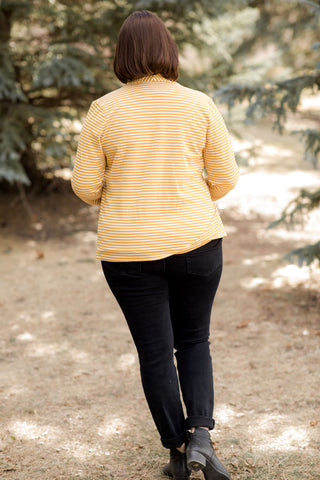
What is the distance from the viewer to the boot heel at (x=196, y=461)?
2.32 metres

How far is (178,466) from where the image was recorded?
2570 mm

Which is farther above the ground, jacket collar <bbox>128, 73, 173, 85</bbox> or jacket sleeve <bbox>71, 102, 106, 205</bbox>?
jacket collar <bbox>128, 73, 173, 85</bbox>

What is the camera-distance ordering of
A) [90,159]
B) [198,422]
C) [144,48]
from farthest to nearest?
[198,422] < [90,159] < [144,48]

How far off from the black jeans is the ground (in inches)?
18.5

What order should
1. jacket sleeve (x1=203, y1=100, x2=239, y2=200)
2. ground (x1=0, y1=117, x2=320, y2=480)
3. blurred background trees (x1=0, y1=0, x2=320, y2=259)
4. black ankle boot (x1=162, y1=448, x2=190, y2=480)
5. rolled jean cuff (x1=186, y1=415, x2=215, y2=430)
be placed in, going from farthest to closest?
blurred background trees (x1=0, y1=0, x2=320, y2=259), ground (x1=0, y1=117, x2=320, y2=480), black ankle boot (x1=162, y1=448, x2=190, y2=480), rolled jean cuff (x1=186, y1=415, x2=215, y2=430), jacket sleeve (x1=203, y1=100, x2=239, y2=200)

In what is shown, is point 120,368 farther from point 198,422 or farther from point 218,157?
point 218,157

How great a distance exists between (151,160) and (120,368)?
218 cm

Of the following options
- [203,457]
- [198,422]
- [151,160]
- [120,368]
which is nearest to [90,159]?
[151,160]

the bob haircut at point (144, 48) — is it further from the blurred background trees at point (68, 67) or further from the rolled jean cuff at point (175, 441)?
the blurred background trees at point (68, 67)

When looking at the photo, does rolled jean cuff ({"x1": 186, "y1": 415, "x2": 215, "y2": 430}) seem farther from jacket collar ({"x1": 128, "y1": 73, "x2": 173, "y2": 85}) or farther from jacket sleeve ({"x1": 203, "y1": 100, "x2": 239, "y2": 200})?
jacket collar ({"x1": 128, "y1": 73, "x2": 173, "y2": 85})

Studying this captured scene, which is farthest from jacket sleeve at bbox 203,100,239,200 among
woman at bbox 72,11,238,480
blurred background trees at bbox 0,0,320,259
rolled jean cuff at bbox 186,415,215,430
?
blurred background trees at bbox 0,0,320,259

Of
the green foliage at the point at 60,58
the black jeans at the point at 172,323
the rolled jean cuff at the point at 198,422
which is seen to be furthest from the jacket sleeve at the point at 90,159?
the green foliage at the point at 60,58

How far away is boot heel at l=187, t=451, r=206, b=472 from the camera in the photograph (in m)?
2.32

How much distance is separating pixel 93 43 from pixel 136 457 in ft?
17.6
